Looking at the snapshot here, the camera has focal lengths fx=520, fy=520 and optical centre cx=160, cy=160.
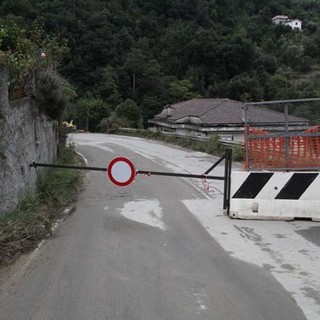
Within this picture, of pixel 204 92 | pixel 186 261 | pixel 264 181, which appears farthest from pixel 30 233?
pixel 204 92

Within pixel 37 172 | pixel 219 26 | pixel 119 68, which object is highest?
pixel 219 26

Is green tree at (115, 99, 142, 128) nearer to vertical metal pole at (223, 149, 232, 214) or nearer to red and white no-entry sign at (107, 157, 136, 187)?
vertical metal pole at (223, 149, 232, 214)

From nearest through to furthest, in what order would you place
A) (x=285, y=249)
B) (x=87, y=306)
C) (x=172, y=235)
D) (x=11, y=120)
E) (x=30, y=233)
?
(x=87, y=306), (x=285, y=249), (x=30, y=233), (x=172, y=235), (x=11, y=120)

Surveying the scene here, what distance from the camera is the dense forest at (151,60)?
→ 3157 inches

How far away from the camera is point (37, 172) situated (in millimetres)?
11586

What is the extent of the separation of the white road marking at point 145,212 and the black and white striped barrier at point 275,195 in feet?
4.99

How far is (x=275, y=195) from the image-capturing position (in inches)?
380

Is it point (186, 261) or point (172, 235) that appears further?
point (172, 235)

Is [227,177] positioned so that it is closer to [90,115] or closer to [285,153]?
[285,153]

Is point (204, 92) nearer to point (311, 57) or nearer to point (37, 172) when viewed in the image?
point (311, 57)

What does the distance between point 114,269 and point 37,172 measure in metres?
5.39

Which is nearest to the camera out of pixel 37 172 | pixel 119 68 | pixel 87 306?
pixel 87 306

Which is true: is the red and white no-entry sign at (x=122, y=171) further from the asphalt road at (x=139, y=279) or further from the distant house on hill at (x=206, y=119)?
the distant house on hill at (x=206, y=119)

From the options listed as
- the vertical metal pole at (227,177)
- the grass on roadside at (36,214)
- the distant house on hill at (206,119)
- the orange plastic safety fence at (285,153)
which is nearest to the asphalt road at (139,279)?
the grass on roadside at (36,214)
